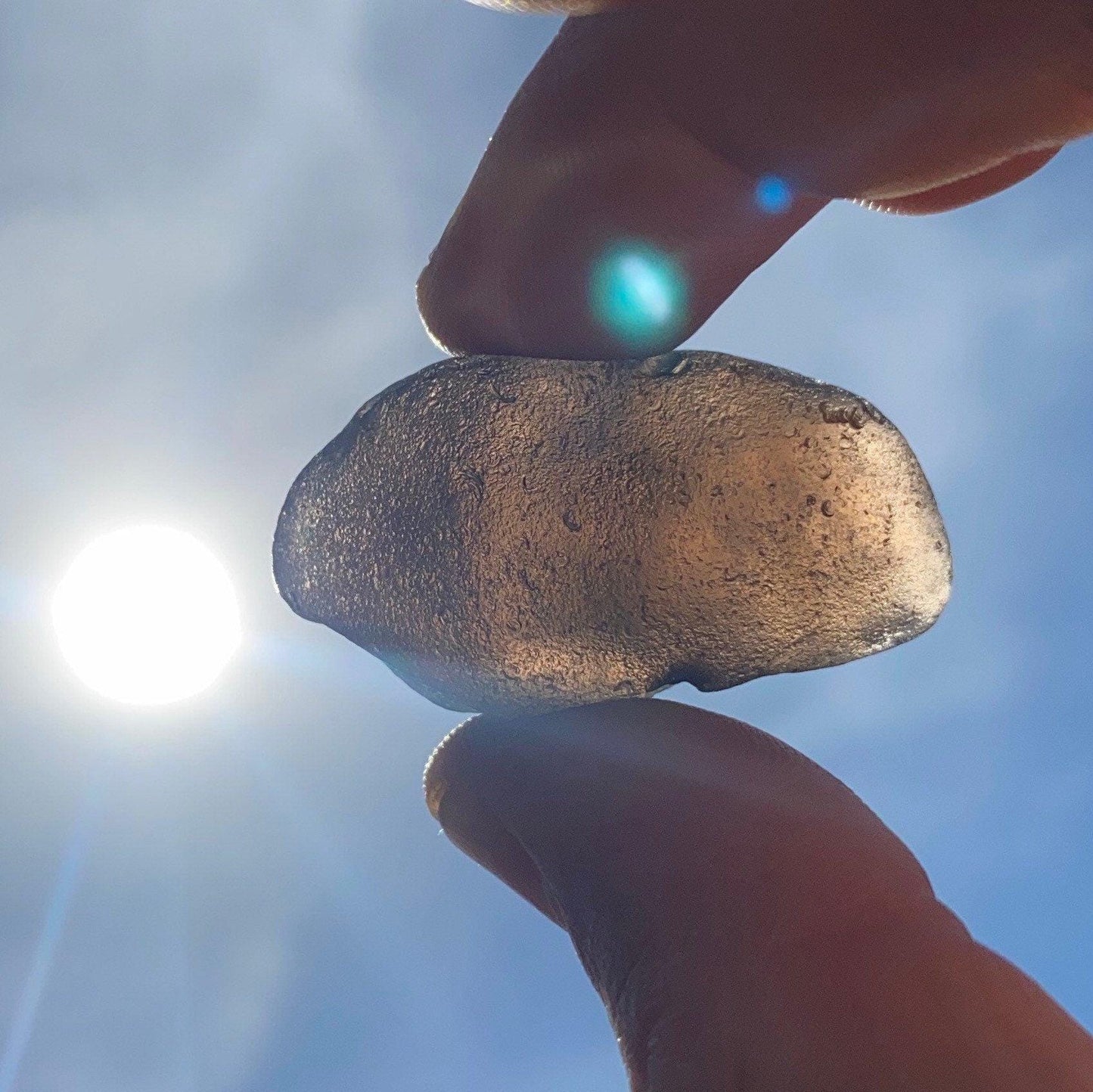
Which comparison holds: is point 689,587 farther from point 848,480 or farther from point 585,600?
point 848,480

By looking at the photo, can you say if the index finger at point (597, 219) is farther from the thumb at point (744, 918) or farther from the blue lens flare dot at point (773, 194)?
the thumb at point (744, 918)

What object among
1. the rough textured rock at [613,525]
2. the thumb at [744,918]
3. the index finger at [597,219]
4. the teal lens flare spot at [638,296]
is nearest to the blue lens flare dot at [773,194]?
the index finger at [597,219]

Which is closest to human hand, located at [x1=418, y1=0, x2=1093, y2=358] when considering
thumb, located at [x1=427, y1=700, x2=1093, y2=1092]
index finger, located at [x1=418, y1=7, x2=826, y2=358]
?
index finger, located at [x1=418, y1=7, x2=826, y2=358]

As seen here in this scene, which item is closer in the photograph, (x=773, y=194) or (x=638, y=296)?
(x=773, y=194)

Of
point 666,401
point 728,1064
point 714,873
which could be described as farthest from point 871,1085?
point 666,401

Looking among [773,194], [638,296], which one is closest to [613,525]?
[638,296]

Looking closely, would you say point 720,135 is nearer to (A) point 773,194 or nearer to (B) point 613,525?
(A) point 773,194
